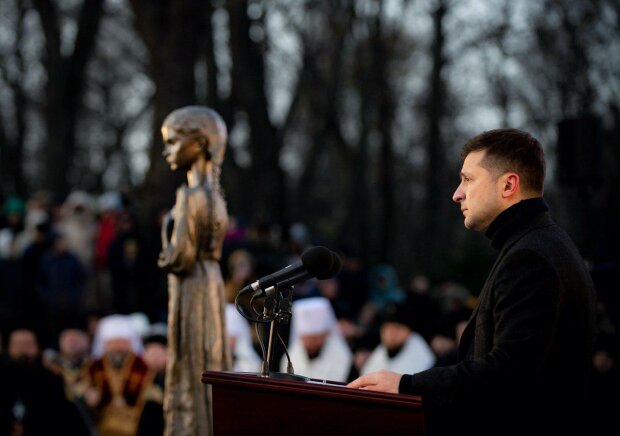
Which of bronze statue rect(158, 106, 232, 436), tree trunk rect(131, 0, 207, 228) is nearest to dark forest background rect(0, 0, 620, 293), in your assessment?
tree trunk rect(131, 0, 207, 228)

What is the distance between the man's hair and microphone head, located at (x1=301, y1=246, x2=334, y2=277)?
0.73m

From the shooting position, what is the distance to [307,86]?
2741cm

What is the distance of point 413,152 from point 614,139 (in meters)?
17.6

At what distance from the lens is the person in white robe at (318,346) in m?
10.8

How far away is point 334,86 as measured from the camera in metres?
25.5

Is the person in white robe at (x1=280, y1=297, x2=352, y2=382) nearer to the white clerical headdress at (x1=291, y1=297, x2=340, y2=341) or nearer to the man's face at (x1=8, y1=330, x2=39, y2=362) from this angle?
the white clerical headdress at (x1=291, y1=297, x2=340, y2=341)

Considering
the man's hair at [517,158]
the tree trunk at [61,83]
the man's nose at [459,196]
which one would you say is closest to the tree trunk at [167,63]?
the tree trunk at [61,83]

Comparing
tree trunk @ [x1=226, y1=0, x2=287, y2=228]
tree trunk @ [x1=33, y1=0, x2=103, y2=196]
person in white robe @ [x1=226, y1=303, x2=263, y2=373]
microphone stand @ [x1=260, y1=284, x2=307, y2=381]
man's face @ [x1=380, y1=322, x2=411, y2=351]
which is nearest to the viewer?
microphone stand @ [x1=260, y1=284, x2=307, y2=381]

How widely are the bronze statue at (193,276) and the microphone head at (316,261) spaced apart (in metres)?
2.39

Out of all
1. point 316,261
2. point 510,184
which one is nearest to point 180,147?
point 316,261

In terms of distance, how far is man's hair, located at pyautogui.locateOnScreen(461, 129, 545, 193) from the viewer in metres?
4.17

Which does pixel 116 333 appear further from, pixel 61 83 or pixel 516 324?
pixel 61 83

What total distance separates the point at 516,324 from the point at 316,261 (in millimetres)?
925

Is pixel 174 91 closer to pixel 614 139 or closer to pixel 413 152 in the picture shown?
pixel 614 139
